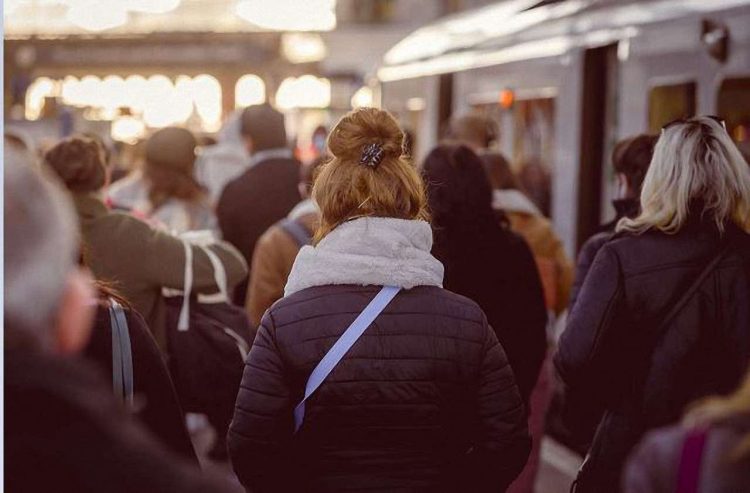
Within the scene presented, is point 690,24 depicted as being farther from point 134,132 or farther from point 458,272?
point 134,132

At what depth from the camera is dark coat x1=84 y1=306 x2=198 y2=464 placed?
11.8ft

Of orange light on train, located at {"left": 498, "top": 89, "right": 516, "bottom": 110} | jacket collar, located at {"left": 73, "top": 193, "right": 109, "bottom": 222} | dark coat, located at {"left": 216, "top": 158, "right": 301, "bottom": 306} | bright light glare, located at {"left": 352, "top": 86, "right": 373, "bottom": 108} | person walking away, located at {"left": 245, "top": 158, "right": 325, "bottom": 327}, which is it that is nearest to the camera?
jacket collar, located at {"left": 73, "top": 193, "right": 109, "bottom": 222}

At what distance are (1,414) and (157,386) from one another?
1536mm

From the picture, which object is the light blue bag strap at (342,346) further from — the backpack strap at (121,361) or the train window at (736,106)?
the train window at (736,106)

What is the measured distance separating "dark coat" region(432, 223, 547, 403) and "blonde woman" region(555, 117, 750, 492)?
681mm

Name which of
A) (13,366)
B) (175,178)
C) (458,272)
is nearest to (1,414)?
(13,366)

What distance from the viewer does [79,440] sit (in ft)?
6.38

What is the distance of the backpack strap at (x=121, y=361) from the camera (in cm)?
368

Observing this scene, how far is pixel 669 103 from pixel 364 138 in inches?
157

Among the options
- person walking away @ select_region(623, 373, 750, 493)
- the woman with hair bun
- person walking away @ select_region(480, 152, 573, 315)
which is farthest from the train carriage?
person walking away @ select_region(623, 373, 750, 493)

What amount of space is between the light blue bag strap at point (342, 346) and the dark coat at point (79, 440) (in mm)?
1627

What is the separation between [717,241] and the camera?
171 inches

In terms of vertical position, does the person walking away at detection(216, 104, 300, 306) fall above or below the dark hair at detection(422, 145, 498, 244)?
below

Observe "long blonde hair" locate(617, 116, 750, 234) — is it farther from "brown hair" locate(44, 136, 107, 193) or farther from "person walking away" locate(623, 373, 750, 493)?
"person walking away" locate(623, 373, 750, 493)
